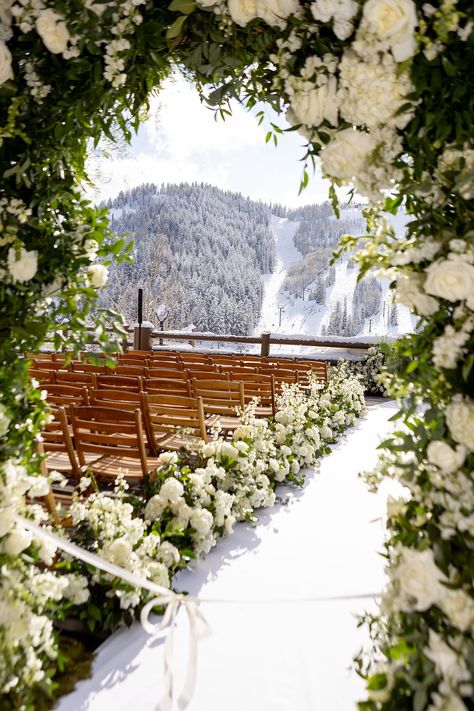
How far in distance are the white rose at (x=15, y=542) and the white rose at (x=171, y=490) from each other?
1318mm

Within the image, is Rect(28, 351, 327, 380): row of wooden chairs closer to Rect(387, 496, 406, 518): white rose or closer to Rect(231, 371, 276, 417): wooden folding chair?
Rect(231, 371, 276, 417): wooden folding chair

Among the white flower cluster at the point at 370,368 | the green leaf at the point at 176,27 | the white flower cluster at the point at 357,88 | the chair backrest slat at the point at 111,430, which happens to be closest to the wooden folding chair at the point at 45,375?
the chair backrest slat at the point at 111,430

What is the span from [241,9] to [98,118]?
601 millimetres

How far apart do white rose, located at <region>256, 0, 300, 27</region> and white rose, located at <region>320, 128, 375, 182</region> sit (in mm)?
378

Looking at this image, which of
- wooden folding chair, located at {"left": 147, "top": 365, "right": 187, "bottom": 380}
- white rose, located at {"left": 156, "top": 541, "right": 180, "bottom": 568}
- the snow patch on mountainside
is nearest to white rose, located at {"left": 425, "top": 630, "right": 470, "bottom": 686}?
white rose, located at {"left": 156, "top": 541, "right": 180, "bottom": 568}

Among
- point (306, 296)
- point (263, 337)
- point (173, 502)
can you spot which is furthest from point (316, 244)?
point (173, 502)

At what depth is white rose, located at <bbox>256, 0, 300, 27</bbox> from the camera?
146 centimetres

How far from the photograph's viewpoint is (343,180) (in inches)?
59.7

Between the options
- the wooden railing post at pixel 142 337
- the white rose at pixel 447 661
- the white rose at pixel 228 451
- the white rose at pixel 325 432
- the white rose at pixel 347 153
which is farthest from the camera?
the wooden railing post at pixel 142 337

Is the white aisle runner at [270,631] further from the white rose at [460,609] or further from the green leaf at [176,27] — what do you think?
the green leaf at [176,27]

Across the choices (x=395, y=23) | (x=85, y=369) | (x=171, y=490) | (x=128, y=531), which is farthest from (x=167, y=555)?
(x=85, y=369)

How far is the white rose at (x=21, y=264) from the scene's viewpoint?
1618 mm

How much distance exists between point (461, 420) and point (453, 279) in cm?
35

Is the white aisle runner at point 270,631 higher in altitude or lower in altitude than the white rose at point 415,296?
lower
